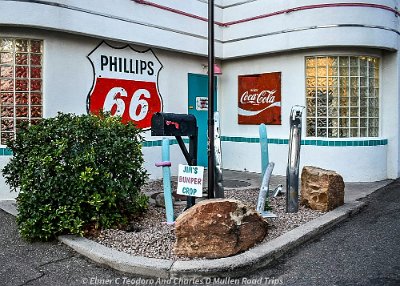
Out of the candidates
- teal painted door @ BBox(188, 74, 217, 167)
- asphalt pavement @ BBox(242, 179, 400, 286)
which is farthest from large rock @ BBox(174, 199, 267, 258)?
teal painted door @ BBox(188, 74, 217, 167)

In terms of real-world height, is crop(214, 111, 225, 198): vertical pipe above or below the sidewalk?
above

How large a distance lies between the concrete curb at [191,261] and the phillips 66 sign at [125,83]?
13.6 ft

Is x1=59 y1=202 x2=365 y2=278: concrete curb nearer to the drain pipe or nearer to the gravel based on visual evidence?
the gravel

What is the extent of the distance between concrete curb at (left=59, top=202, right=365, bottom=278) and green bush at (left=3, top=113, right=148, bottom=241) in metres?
0.34

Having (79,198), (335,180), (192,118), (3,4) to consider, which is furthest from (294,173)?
(3,4)

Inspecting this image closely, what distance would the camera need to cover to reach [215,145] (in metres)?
6.27

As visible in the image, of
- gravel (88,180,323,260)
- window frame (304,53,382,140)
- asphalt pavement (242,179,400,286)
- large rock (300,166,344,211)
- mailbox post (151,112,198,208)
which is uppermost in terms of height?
window frame (304,53,382,140)

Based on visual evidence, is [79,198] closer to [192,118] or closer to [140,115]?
[192,118]

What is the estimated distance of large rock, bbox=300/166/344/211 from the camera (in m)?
6.66

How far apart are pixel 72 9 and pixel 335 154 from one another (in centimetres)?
628

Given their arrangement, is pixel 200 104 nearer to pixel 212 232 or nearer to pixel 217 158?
pixel 217 158

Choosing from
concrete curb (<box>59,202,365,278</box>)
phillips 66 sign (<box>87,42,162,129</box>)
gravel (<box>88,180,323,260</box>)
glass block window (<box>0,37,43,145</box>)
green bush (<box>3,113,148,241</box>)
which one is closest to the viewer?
concrete curb (<box>59,202,365,278</box>)

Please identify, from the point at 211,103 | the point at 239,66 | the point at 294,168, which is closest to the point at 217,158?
the point at 211,103

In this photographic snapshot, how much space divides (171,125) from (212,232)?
169 centimetres
